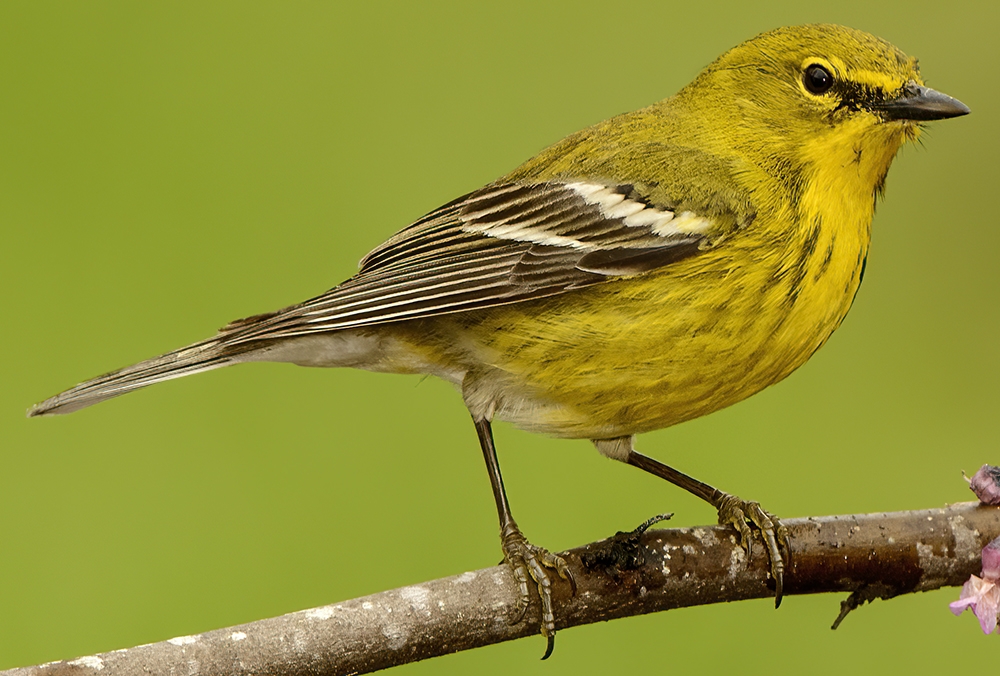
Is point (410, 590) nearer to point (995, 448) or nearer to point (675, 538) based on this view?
point (675, 538)

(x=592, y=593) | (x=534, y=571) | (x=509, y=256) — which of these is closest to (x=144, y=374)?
(x=509, y=256)

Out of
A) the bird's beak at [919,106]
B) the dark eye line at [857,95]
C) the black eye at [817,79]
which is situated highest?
the black eye at [817,79]

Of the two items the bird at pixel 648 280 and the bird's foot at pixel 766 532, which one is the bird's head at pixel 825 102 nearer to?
the bird at pixel 648 280

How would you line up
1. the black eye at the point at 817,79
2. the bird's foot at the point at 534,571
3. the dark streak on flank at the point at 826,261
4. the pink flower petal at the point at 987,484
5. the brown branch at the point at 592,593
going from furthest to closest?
the black eye at the point at 817,79, the dark streak on flank at the point at 826,261, the pink flower petal at the point at 987,484, the bird's foot at the point at 534,571, the brown branch at the point at 592,593

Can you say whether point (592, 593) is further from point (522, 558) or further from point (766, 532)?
point (766, 532)

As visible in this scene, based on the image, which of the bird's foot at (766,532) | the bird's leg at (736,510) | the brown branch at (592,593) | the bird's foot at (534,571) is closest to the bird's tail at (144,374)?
the bird's foot at (534,571)

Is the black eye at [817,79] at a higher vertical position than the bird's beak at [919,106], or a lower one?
higher
